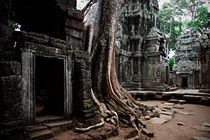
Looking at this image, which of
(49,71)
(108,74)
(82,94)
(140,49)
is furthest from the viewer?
(140,49)

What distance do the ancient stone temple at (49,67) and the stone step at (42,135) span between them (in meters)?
0.21

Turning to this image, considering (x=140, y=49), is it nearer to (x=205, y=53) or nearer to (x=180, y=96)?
(x=205, y=53)

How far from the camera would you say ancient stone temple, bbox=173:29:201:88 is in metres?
15.2

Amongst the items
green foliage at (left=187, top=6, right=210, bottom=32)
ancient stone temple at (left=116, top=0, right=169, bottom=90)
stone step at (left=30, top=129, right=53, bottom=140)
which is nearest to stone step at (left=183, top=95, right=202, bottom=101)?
ancient stone temple at (left=116, top=0, right=169, bottom=90)

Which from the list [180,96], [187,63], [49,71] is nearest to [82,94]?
[49,71]

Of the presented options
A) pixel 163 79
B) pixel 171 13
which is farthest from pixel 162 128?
pixel 171 13

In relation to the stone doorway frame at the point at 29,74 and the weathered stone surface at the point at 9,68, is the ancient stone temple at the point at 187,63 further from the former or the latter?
Answer: the weathered stone surface at the point at 9,68

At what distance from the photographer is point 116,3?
4.95m

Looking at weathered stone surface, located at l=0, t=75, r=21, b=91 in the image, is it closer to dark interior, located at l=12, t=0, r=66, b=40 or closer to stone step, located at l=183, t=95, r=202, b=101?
dark interior, located at l=12, t=0, r=66, b=40

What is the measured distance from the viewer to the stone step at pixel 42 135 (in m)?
2.40

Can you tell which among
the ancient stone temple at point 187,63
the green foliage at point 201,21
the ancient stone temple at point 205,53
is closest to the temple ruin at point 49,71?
the ancient stone temple at point 205,53

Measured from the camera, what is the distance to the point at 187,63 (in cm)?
1564

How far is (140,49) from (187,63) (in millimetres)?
7441

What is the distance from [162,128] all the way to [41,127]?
3400 mm
